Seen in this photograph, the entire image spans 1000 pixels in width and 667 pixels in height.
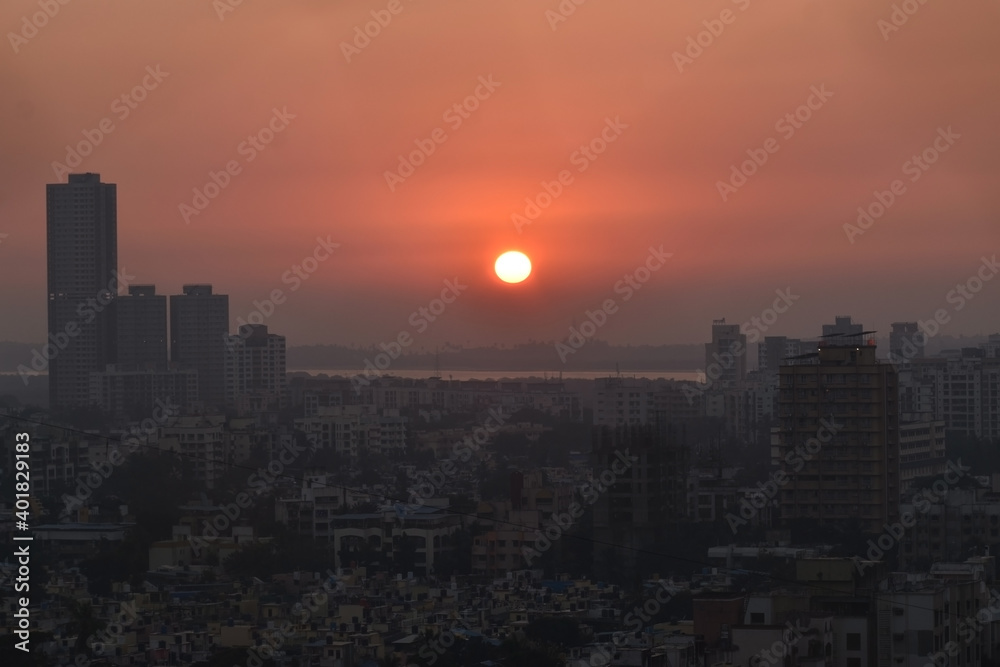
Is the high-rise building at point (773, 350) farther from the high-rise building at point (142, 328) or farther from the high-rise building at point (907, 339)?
the high-rise building at point (142, 328)

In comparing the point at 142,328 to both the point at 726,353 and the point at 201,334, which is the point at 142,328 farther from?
the point at 726,353

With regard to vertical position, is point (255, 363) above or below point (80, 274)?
below

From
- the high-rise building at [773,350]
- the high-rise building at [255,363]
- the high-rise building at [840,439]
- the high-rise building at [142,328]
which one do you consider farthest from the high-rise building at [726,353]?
the high-rise building at [840,439]

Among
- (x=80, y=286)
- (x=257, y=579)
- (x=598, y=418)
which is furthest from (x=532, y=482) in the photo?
(x=80, y=286)

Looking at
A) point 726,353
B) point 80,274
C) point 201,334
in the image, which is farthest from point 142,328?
point 726,353

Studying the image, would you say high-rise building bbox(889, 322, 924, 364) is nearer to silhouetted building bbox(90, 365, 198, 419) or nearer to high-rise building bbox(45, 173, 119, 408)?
silhouetted building bbox(90, 365, 198, 419)
